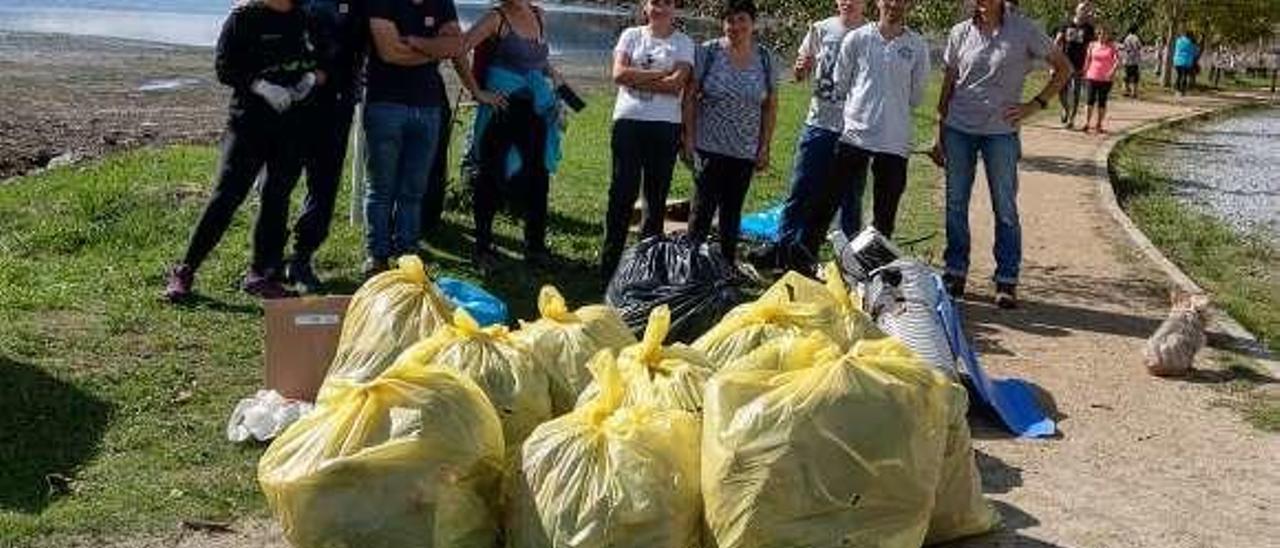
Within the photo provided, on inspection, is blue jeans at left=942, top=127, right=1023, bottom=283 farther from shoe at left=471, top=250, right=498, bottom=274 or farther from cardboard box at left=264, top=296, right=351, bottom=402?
cardboard box at left=264, top=296, right=351, bottom=402

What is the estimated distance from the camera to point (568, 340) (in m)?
4.62

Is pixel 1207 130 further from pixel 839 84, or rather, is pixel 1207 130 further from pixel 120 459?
pixel 120 459

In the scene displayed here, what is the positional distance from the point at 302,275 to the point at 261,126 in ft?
2.55

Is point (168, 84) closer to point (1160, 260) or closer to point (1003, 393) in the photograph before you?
point (1160, 260)

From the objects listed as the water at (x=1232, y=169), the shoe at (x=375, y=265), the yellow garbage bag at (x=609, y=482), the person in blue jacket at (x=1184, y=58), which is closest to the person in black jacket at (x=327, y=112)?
the shoe at (x=375, y=265)

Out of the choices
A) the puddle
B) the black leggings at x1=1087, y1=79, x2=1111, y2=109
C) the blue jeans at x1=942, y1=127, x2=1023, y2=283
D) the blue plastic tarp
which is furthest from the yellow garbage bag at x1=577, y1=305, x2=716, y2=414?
the puddle

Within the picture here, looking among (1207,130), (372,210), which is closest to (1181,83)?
(1207,130)

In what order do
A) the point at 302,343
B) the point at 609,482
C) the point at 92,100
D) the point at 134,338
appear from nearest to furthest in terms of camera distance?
the point at 609,482 < the point at 302,343 < the point at 134,338 < the point at 92,100

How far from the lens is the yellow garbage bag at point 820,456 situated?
384cm

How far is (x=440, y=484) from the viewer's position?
3844mm

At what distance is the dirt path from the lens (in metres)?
4.93

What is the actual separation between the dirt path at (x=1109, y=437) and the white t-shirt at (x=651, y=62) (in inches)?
73.1

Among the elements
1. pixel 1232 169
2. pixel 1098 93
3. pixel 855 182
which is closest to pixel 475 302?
pixel 855 182

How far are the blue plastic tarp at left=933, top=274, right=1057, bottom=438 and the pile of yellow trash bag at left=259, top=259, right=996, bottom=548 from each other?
67.8 inches
